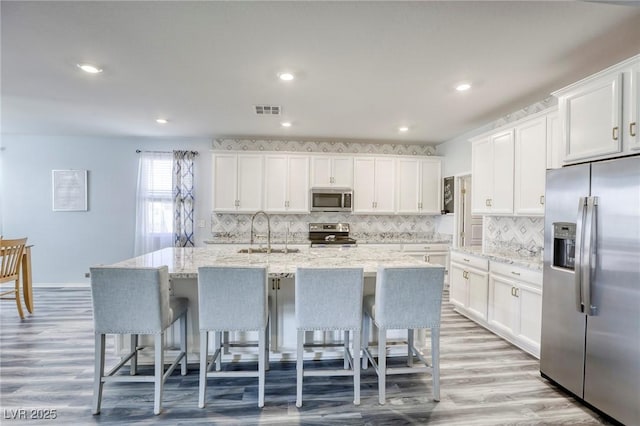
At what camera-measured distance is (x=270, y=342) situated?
2688 millimetres

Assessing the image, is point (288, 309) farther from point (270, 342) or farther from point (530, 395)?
point (530, 395)

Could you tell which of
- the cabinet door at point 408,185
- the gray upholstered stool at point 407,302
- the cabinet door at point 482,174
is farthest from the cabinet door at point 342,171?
the gray upholstered stool at point 407,302

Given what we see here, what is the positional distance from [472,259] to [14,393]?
4.48 meters

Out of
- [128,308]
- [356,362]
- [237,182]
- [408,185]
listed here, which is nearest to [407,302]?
[356,362]

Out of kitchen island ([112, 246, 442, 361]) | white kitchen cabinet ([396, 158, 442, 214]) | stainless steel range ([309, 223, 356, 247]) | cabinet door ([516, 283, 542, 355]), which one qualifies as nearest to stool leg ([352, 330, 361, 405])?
kitchen island ([112, 246, 442, 361])

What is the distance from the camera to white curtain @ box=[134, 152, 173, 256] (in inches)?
209

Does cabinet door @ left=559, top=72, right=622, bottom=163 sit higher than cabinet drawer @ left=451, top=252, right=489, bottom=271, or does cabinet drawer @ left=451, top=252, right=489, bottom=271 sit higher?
cabinet door @ left=559, top=72, right=622, bottom=163

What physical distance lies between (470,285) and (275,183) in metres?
3.29

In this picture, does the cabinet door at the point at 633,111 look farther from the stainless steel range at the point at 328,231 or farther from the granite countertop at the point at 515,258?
the stainless steel range at the point at 328,231

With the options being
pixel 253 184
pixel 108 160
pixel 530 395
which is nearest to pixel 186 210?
pixel 253 184

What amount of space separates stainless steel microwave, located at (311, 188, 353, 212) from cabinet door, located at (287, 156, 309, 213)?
5.5 inches

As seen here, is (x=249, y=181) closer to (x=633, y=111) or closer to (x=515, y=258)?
(x=515, y=258)

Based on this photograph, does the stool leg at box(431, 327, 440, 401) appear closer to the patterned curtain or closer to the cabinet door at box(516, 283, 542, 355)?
the cabinet door at box(516, 283, 542, 355)

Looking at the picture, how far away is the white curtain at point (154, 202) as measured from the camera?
5.31 metres
